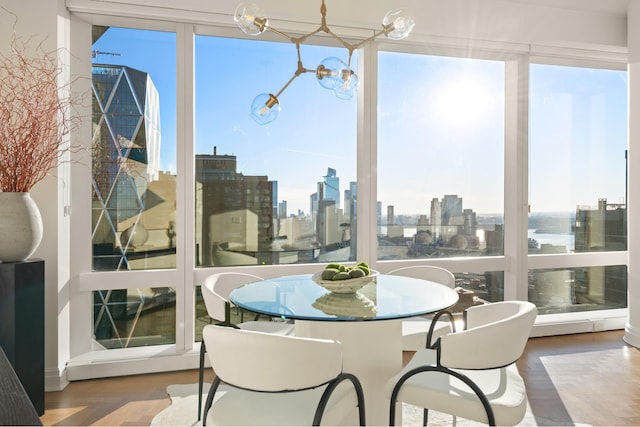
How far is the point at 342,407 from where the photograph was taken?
5.48 ft

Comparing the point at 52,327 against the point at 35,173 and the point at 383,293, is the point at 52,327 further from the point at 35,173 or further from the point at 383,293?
the point at 383,293

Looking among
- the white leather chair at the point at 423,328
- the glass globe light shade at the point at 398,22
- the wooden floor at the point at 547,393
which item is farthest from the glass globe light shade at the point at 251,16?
the wooden floor at the point at 547,393

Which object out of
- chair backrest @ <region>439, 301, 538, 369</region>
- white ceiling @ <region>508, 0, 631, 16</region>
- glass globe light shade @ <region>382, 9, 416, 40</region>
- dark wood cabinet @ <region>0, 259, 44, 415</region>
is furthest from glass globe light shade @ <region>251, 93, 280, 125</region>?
white ceiling @ <region>508, 0, 631, 16</region>

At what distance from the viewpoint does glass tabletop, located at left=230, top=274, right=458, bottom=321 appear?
184 cm

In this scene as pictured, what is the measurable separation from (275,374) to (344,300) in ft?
2.16

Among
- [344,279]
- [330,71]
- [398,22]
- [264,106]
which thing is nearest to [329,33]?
[330,71]

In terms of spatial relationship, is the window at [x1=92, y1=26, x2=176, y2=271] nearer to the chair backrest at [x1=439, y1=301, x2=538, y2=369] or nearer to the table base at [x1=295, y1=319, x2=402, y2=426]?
the table base at [x1=295, y1=319, x2=402, y2=426]

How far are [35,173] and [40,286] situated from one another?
68 centimetres

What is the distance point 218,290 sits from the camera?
289 cm

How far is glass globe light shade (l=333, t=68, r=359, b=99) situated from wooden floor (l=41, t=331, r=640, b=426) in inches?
83.4

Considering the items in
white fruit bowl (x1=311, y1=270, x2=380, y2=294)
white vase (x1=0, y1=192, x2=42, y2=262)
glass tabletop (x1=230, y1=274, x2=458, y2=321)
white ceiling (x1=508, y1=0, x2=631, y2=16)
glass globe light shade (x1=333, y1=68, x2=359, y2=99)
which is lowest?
glass tabletop (x1=230, y1=274, x2=458, y2=321)

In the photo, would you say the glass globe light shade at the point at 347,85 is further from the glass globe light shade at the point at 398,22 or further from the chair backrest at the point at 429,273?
the chair backrest at the point at 429,273

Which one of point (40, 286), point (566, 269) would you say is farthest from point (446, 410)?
point (566, 269)

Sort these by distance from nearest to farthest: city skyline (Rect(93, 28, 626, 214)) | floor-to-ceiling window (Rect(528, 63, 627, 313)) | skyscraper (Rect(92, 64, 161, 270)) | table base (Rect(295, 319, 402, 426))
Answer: table base (Rect(295, 319, 402, 426)), skyscraper (Rect(92, 64, 161, 270)), city skyline (Rect(93, 28, 626, 214)), floor-to-ceiling window (Rect(528, 63, 627, 313))
